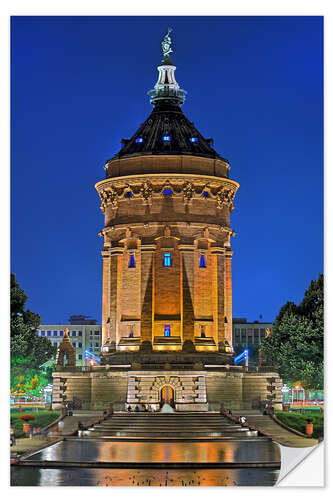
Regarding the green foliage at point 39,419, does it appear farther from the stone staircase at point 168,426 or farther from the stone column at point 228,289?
the stone column at point 228,289

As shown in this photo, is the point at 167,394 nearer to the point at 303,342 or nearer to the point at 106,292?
the point at 303,342

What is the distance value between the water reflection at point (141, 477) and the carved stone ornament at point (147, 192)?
42.0 meters

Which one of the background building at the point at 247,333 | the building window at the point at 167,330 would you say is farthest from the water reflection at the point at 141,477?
the background building at the point at 247,333

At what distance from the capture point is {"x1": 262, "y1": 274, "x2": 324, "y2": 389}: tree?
84.7m

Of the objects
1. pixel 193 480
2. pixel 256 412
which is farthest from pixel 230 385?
pixel 193 480

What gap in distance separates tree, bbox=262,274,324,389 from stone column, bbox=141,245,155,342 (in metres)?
12.0

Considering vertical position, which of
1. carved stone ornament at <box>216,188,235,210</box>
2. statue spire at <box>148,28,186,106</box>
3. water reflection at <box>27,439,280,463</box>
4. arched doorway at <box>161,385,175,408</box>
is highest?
statue spire at <box>148,28,186,106</box>

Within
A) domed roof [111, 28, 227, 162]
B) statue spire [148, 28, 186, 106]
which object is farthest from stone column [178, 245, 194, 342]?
statue spire [148, 28, 186, 106]

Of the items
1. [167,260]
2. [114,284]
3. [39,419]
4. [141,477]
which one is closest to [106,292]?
[114,284]

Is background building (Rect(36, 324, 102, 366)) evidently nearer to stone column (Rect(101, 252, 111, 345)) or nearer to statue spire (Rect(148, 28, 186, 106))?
stone column (Rect(101, 252, 111, 345))

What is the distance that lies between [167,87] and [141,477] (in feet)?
187

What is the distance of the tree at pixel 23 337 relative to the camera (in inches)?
3403

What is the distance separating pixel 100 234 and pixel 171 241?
30.8 feet

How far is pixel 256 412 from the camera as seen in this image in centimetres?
7975
